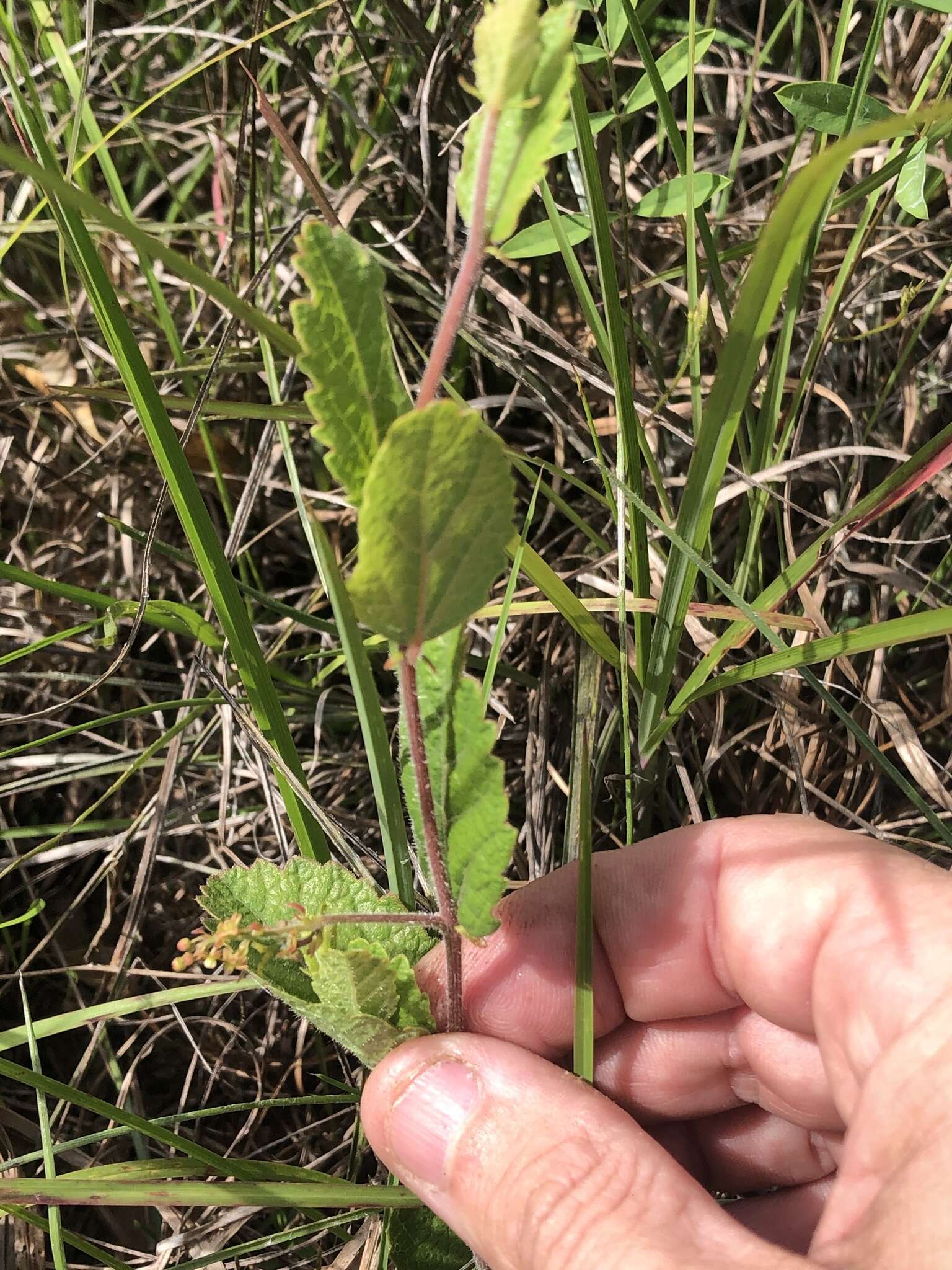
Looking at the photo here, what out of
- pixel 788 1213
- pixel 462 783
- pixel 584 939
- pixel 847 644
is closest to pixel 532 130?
pixel 462 783

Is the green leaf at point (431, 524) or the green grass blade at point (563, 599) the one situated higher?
the green leaf at point (431, 524)

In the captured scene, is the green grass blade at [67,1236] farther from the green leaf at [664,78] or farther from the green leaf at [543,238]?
the green leaf at [664,78]

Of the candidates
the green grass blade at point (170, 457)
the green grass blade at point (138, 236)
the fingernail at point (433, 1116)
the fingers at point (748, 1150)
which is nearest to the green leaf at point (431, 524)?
the green grass blade at point (138, 236)

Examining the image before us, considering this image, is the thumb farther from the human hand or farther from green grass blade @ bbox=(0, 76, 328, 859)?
green grass blade @ bbox=(0, 76, 328, 859)

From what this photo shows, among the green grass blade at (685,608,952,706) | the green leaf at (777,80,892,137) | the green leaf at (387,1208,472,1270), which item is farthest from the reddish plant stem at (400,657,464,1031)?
the green leaf at (777,80,892,137)

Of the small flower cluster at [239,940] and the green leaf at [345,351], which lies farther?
the small flower cluster at [239,940]
